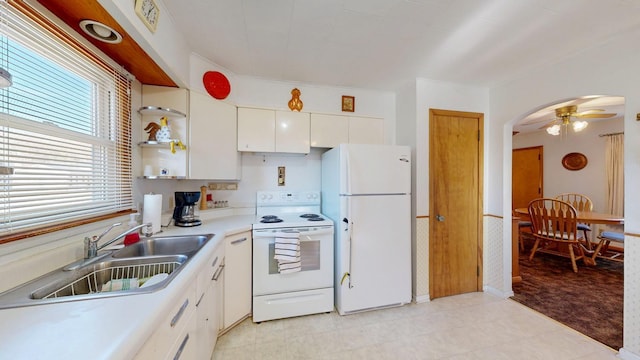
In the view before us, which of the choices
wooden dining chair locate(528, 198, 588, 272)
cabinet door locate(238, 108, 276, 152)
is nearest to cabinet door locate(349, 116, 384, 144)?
cabinet door locate(238, 108, 276, 152)

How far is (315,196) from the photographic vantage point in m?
2.74

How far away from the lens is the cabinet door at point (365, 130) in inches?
105

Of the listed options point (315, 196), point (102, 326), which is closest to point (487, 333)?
point (315, 196)

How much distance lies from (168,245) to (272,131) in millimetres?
1390

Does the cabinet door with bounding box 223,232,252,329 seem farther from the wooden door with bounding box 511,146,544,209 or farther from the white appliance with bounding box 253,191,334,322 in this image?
the wooden door with bounding box 511,146,544,209

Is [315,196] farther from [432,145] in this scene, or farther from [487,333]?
[487,333]

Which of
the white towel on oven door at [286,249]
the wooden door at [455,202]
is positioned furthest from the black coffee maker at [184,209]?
the wooden door at [455,202]

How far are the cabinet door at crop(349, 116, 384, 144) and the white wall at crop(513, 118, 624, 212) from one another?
426 cm

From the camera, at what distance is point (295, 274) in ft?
6.82

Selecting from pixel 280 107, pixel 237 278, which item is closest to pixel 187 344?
pixel 237 278

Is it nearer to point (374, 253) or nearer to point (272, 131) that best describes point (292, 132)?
point (272, 131)

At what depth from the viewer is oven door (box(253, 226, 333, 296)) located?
2.02 metres

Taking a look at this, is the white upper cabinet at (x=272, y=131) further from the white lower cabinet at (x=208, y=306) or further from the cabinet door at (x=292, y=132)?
the white lower cabinet at (x=208, y=306)

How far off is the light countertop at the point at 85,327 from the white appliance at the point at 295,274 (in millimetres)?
1132
